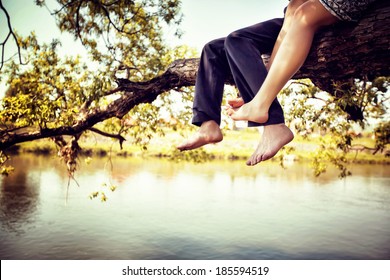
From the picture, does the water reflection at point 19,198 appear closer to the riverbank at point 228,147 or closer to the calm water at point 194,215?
the calm water at point 194,215

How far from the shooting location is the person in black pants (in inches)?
53.4

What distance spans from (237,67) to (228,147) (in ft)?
46.3

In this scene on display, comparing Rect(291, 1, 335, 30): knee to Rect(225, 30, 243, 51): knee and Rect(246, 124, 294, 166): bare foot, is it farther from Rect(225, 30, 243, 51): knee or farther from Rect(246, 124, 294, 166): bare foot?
Rect(246, 124, 294, 166): bare foot

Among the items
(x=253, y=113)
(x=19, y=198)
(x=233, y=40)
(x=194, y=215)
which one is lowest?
(x=194, y=215)

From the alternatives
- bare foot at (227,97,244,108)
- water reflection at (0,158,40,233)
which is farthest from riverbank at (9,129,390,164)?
bare foot at (227,97,244,108)

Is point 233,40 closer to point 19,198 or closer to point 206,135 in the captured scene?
point 206,135

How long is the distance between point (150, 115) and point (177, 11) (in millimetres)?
1513

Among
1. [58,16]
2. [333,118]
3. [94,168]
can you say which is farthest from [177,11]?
[94,168]

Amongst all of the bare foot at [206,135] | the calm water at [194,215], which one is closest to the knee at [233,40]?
the bare foot at [206,135]

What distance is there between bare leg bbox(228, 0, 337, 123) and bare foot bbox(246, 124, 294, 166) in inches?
2.5

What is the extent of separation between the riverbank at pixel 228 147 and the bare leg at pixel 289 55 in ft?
10.7

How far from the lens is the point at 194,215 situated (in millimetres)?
14273

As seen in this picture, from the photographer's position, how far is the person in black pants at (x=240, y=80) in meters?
1.36

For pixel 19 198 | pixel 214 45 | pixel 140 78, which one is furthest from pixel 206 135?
pixel 19 198
